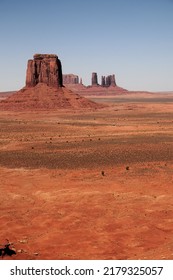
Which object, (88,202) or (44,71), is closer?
(88,202)

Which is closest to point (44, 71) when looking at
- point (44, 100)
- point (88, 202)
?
point (44, 100)

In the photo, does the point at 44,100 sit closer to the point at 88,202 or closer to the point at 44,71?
the point at 44,71

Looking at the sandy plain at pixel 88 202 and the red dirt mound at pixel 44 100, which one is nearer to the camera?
the sandy plain at pixel 88 202

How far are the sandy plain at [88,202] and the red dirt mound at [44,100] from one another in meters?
57.9

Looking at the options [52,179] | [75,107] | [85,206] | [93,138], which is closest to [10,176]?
[52,179]

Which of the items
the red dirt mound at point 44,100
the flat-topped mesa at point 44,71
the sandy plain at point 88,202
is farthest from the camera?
the flat-topped mesa at point 44,71

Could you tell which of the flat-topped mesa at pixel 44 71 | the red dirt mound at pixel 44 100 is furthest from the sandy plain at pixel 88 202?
the flat-topped mesa at pixel 44 71

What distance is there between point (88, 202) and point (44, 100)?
77.8 meters

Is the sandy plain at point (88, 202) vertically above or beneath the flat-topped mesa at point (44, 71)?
beneath

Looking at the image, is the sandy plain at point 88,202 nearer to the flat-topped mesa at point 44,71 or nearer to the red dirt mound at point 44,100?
the red dirt mound at point 44,100

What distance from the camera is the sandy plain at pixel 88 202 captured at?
12.1 metres

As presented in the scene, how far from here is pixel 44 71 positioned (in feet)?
330

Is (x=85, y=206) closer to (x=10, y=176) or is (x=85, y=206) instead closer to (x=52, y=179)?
(x=52, y=179)

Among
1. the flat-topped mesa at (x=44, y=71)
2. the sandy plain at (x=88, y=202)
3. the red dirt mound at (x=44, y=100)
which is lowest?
the sandy plain at (x=88, y=202)
